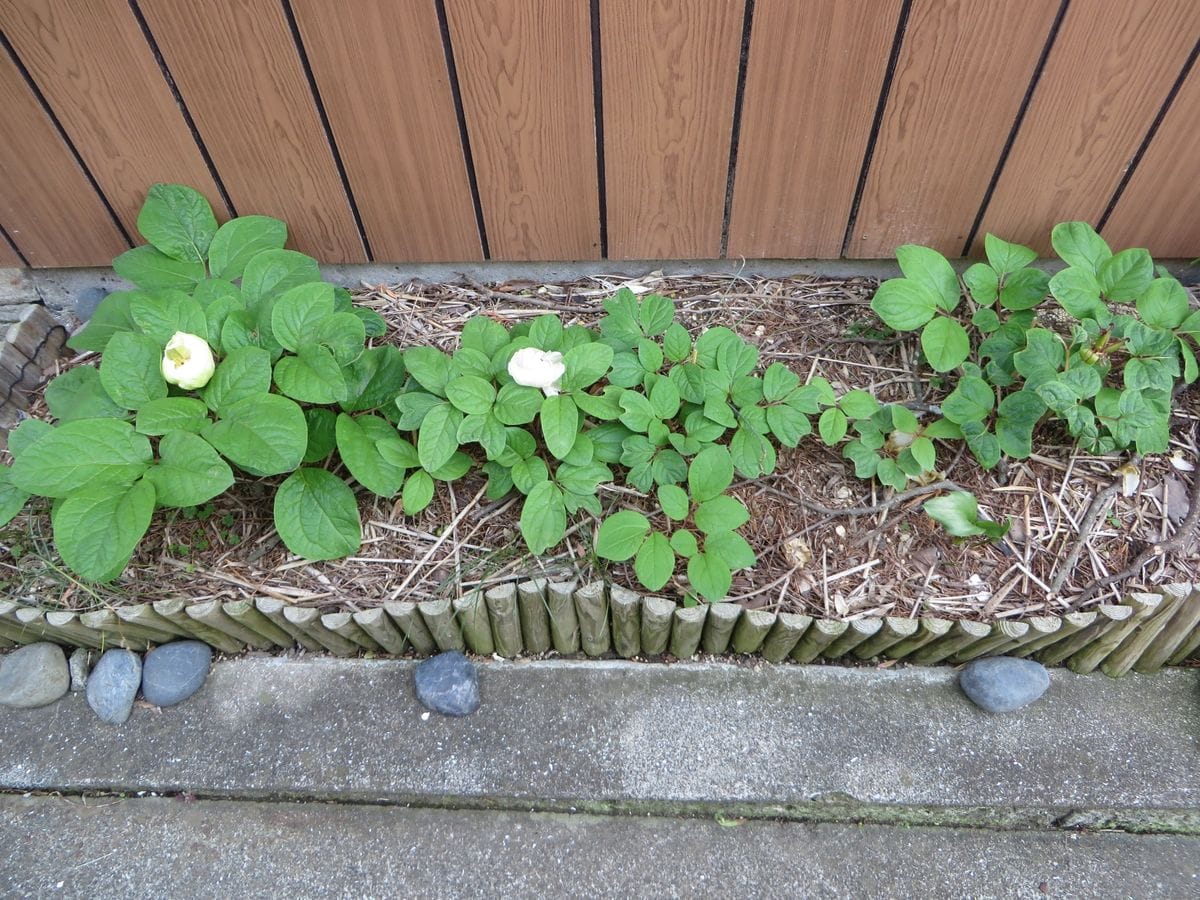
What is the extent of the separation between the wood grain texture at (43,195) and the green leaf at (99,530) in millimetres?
945

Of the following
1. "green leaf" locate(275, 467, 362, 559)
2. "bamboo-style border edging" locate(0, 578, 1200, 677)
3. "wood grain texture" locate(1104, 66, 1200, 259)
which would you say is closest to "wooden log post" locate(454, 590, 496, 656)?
"bamboo-style border edging" locate(0, 578, 1200, 677)

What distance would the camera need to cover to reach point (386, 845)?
1.54 m

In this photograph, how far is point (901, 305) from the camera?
1661 millimetres

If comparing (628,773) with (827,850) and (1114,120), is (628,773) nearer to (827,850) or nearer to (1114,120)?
(827,850)

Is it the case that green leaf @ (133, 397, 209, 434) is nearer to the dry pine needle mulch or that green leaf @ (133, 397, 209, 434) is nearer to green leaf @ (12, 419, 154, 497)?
green leaf @ (12, 419, 154, 497)

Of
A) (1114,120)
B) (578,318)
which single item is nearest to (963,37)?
(1114,120)

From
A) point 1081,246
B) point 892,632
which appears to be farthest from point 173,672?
point 1081,246

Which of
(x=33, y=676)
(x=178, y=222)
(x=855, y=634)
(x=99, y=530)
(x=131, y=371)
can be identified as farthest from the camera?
(x=178, y=222)

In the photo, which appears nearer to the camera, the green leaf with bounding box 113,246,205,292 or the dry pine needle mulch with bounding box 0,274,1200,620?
the dry pine needle mulch with bounding box 0,274,1200,620

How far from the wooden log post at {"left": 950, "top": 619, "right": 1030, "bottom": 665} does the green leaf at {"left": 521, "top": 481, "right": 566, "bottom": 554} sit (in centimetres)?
96

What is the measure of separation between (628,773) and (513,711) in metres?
0.29

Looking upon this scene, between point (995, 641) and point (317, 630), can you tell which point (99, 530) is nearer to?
point (317, 630)

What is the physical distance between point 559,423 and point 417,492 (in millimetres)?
351

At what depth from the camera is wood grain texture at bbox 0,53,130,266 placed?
1.69 meters
